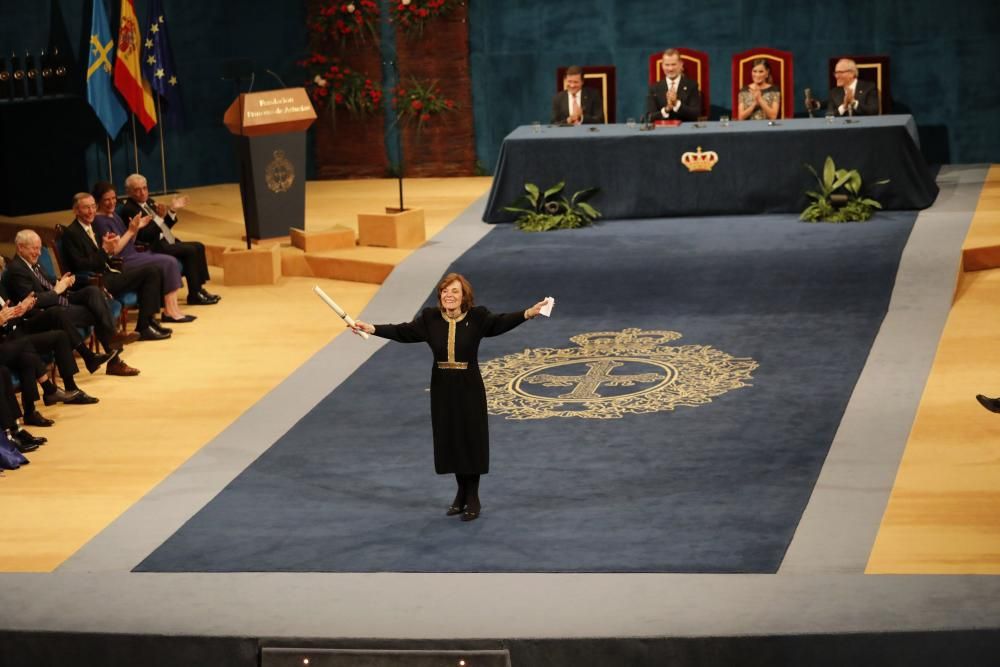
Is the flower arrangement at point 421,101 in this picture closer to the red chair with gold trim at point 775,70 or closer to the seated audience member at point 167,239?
the red chair with gold trim at point 775,70

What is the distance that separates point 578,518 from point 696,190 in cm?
619

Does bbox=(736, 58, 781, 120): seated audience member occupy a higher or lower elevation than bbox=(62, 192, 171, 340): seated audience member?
higher

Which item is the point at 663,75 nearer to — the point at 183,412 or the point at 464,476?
the point at 183,412

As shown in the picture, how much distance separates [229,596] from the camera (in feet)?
19.0

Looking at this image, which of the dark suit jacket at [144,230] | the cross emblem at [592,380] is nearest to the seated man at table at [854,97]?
the cross emblem at [592,380]

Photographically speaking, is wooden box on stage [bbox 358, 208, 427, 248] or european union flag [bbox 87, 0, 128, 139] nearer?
wooden box on stage [bbox 358, 208, 427, 248]

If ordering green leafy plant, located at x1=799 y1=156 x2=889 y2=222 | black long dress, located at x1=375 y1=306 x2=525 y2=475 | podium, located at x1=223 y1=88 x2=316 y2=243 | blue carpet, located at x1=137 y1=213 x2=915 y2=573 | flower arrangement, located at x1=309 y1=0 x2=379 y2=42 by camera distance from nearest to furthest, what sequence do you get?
blue carpet, located at x1=137 y1=213 x2=915 y2=573, black long dress, located at x1=375 y1=306 x2=525 y2=475, green leafy plant, located at x1=799 y1=156 x2=889 y2=222, podium, located at x1=223 y1=88 x2=316 y2=243, flower arrangement, located at x1=309 y1=0 x2=379 y2=42

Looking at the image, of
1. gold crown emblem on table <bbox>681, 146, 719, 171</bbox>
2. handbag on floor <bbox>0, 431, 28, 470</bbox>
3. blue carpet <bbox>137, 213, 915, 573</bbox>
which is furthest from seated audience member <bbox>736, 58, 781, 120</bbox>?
handbag on floor <bbox>0, 431, 28, 470</bbox>

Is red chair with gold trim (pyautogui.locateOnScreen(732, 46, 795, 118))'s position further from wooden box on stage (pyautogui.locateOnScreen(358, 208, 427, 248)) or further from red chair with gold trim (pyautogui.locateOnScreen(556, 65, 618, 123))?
wooden box on stage (pyautogui.locateOnScreen(358, 208, 427, 248))

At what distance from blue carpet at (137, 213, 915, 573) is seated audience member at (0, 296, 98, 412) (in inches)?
53.1

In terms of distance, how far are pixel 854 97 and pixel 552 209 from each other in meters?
2.54

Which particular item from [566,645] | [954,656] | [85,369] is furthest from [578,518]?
[85,369]

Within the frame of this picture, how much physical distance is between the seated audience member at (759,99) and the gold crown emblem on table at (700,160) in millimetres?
907

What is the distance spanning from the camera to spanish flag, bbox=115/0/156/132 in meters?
13.9
